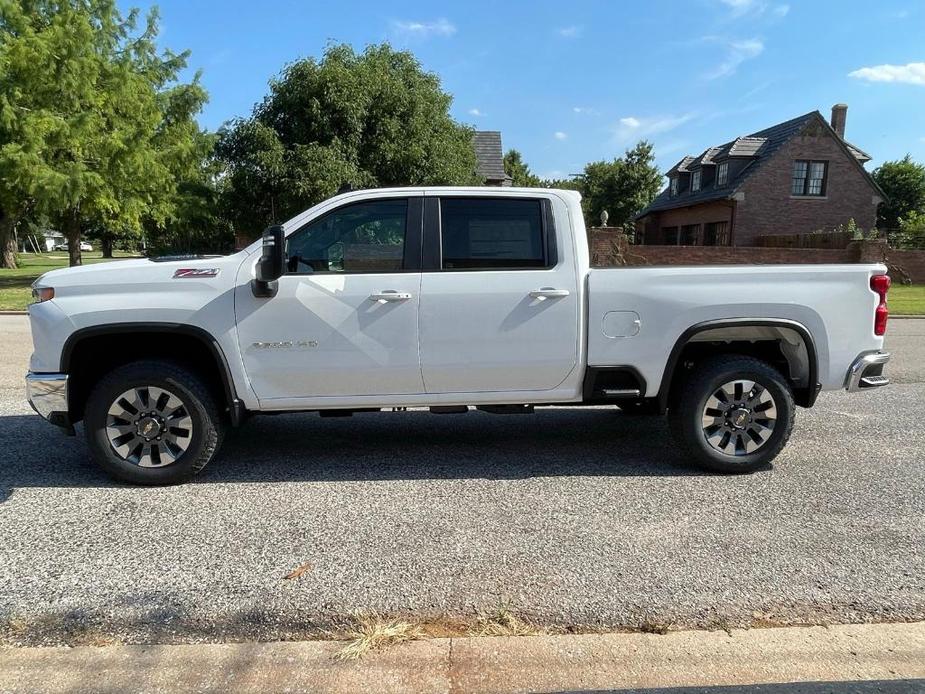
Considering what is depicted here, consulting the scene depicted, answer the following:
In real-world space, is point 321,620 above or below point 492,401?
below

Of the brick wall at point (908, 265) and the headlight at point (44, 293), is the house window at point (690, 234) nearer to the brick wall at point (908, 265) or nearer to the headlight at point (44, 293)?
the brick wall at point (908, 265)

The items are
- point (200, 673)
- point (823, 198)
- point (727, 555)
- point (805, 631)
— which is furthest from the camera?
point (823, 198)

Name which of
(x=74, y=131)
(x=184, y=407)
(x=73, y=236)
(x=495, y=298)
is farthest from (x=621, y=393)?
(x=73, y=236)

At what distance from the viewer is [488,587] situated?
10.3ft

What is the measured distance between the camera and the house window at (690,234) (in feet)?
120

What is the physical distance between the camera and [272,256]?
4.18 meters

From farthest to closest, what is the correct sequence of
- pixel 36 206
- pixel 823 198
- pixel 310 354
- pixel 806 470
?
1. pixel 823 198
2. pixel 36 206
3. pixel 806 470
4. pixel 310 354

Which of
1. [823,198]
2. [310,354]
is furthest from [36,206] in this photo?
[823,198]

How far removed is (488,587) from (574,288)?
7.09 ft

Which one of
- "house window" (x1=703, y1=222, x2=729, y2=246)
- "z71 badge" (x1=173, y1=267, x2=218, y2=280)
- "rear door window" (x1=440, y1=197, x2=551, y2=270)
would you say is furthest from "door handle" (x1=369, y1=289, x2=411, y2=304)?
"house window" (x1=703, y1=222, x2=729, y2=246)

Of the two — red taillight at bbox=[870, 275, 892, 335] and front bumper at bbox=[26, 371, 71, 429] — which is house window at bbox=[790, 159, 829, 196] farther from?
front bumper at bbox=[26, 371, 71, 429]

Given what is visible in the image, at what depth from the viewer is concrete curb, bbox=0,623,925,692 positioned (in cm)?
249

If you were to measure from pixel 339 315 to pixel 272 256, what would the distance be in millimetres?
569

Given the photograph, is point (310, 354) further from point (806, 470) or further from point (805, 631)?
point (806, 470)
